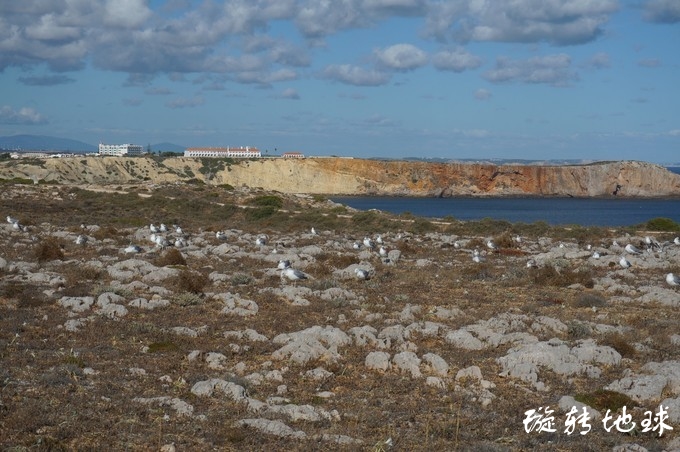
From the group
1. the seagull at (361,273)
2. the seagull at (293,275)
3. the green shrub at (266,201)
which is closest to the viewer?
the seagull at (293,275)

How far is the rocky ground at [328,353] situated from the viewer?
8.96 metres

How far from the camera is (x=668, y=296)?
1833 centimetres

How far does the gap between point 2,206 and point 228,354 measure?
34492mm

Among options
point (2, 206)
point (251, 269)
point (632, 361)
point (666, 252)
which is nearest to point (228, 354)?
point (632, 361)

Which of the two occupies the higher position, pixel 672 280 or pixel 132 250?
pixel 132 250

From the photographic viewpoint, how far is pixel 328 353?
40.8 ft

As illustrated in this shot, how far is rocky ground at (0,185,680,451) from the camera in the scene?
29.4 ft

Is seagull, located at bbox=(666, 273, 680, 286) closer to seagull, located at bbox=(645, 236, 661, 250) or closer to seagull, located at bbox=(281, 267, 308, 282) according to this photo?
seagull, located at bbox=(281, 267, 308, 282)

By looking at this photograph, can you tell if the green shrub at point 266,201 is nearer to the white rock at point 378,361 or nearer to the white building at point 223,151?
the white rock at point 378,361

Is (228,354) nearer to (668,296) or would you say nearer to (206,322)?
(206,322)

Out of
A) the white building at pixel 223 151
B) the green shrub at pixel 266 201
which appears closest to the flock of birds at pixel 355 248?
the green shrub at pixel 266 201

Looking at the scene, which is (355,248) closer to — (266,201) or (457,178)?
(266,201)

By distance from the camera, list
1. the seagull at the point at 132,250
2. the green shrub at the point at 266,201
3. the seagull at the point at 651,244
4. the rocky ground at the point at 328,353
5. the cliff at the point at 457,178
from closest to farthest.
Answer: the rocky ground at the point at 328,353 → the seagull at the point at 132,250 → the seagull at the point at 651,244 → the green shrub at the point at 266,201 → the cliff at the point at 457,178

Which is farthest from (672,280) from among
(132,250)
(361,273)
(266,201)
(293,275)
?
(266,201)
